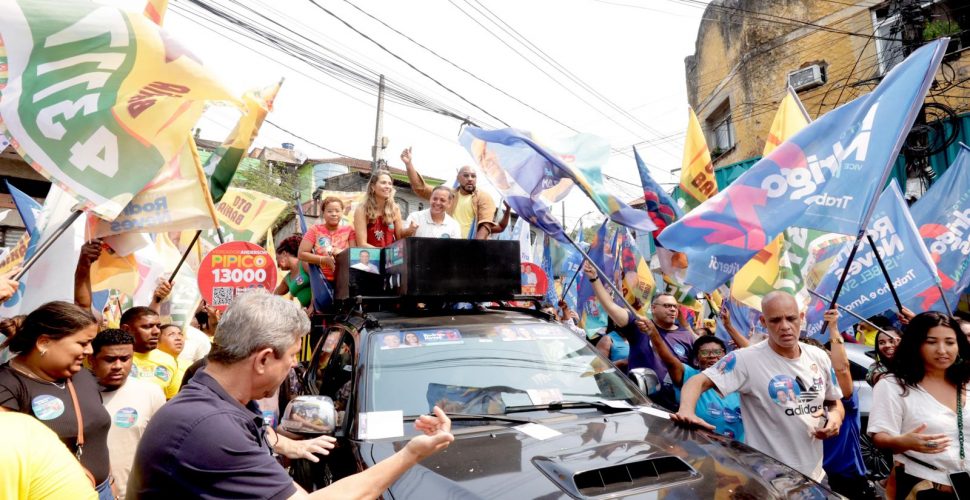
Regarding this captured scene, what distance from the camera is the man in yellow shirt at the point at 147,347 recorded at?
4.84 meters

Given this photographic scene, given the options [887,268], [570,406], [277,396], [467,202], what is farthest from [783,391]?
[467,202]

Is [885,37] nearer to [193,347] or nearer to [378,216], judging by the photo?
[378,216]

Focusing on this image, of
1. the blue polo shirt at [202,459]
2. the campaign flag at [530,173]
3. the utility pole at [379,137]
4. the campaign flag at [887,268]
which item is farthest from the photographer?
the utility pole at [379,137]

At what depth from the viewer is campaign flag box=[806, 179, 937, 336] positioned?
551 cm

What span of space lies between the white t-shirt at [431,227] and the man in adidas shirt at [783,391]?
2954 millimetres

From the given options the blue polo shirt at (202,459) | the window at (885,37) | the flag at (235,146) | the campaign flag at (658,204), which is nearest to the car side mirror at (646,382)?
the blue polo shirt at (202,459)

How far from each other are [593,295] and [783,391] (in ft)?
18.1

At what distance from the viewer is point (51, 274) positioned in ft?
14.6

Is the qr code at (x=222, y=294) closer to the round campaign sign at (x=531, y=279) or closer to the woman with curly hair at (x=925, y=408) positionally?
the round campaign sign at (x=531, y=279)

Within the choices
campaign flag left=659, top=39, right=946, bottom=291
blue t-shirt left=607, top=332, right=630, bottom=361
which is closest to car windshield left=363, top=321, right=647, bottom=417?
campaign flag left=659, top=39, right=946, bottom=291

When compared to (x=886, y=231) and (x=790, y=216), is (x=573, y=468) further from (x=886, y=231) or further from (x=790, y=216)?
(x=886, y=231)

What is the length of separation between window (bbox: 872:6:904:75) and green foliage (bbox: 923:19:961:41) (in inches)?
20.6

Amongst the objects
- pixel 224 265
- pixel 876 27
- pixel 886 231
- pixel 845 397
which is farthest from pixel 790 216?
pixel 876 27

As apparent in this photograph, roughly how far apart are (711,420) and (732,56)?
17.8m
